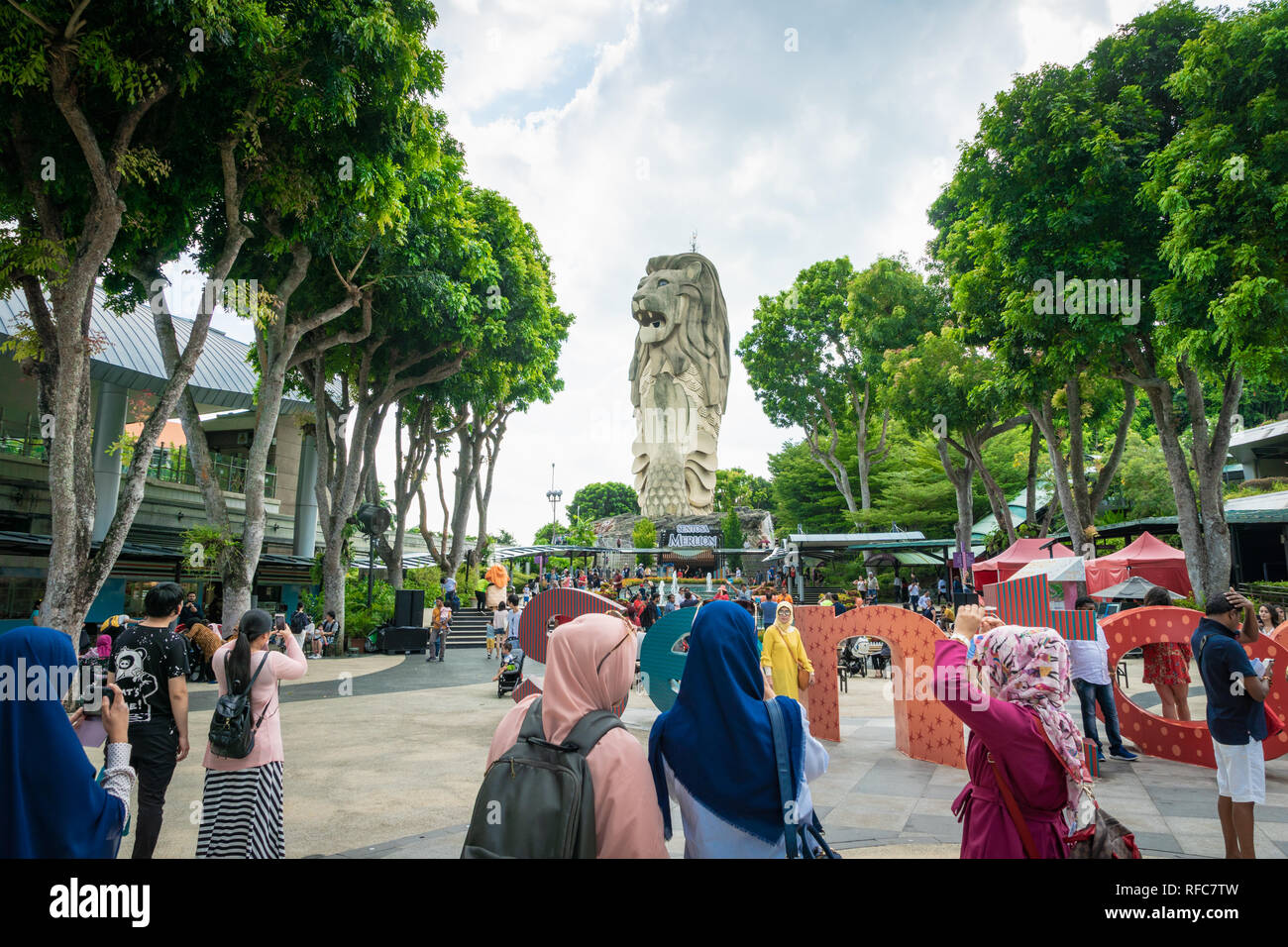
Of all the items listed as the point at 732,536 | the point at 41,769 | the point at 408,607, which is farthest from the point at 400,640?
the point at 732,536

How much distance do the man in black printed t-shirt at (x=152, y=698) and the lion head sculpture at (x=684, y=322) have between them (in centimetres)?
3807

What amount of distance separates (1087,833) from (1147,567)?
1791 centimetres

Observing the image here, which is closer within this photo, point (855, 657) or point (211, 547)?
point (211, 547)

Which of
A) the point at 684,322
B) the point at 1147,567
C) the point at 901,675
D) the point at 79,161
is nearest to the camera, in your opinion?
the point at 901,675

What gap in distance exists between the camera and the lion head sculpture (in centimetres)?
4122

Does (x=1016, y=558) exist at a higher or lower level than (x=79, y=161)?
lower

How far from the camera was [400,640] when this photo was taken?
2005 cm

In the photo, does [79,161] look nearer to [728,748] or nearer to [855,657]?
[728,748]

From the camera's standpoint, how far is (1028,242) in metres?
14.7

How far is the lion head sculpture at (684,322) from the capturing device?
41219mm

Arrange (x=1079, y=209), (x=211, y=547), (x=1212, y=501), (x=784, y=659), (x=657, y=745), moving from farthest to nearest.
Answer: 1. (x=1079, y=209)
2. (x=211, y=547)
3. (x=1212, y=501)
4. (x=784, y=659)
5. (x=657, y=745)

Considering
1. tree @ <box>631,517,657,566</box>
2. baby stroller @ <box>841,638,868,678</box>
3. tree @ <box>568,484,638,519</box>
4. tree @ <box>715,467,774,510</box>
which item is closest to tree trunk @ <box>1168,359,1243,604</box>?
baby stroller @ <box>841,638,868,678</box>
